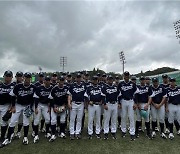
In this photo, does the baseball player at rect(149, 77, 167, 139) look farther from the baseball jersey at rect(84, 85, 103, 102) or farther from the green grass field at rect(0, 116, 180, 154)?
the baseball jersey at rect(84, 85, 103, 102)

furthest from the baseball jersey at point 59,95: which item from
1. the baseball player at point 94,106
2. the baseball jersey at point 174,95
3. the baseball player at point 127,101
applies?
the baseball jersey at point 174,95

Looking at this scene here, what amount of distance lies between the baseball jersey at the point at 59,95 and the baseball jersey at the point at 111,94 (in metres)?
1.70

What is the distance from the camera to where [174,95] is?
8.82 m

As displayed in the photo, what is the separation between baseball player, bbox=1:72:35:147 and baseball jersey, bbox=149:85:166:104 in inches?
200

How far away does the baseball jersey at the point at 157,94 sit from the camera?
28.8ft

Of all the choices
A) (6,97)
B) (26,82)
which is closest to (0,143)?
(6,97)

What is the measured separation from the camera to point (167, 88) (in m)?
9.00

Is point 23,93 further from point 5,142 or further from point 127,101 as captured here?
point 127,101

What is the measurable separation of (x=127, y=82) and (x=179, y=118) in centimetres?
279

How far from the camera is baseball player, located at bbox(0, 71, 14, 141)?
7.75 m

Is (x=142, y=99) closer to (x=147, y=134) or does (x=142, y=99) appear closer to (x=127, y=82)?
(x=127, y=82)

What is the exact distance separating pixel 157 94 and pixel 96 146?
11.6 feet

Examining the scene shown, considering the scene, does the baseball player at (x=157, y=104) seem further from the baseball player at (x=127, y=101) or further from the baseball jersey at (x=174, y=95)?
the baseball player at (x=127, y=101)

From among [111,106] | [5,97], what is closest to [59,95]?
[5,97]
